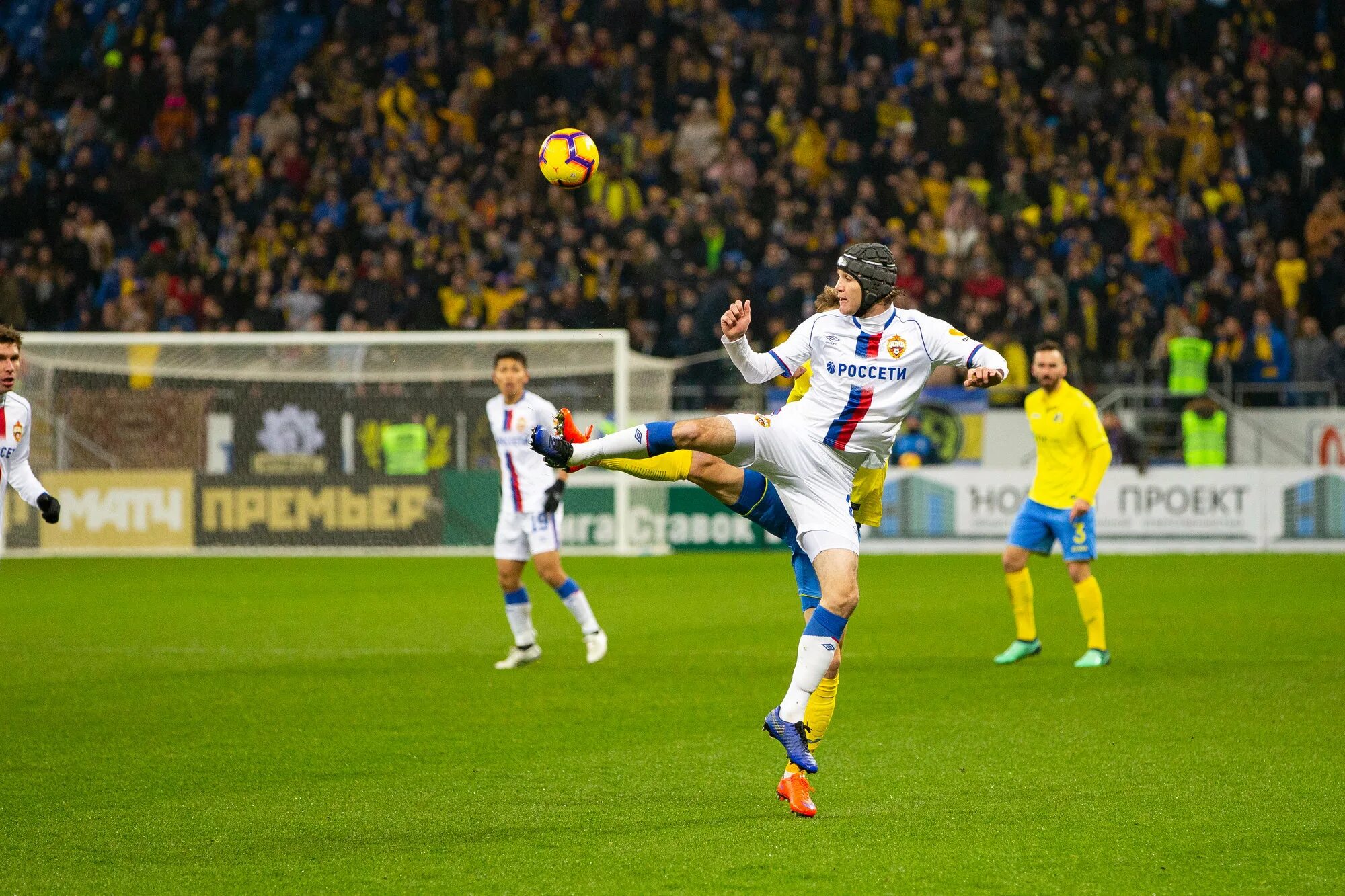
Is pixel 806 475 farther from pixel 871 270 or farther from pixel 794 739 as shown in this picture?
pixel 794 739

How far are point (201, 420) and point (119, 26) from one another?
37.7 feet

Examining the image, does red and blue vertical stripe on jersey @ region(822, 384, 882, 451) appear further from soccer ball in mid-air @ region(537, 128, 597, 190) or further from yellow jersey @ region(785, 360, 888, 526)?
soccer ball in mid-air @ region(537, 128, 597, 190)

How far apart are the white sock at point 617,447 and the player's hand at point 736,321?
0.56 meters

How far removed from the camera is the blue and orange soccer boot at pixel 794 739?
6305 millimetres

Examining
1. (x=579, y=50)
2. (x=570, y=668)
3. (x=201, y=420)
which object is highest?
(x=579, y=50)

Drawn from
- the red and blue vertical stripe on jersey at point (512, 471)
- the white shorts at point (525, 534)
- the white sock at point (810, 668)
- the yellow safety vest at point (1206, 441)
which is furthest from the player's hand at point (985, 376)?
the yellow safety vest at point (1206, 441)

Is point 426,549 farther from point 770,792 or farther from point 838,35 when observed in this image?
point 770,792

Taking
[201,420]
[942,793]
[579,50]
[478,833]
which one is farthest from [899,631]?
[579,50]

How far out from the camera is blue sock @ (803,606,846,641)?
646cm

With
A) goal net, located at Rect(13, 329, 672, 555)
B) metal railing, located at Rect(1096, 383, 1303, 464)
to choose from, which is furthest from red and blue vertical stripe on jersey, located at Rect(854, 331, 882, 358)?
metal railing, located at Rect(1096, 383, 1303, 464)

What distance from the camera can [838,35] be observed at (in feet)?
89.6

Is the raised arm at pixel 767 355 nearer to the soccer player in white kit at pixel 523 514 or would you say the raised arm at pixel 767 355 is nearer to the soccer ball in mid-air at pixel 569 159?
the soccer ball in mid-air at pixel 569 159

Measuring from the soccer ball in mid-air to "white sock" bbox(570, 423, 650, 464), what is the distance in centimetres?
→ 283

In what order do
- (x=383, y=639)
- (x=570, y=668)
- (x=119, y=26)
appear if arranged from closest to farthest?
(x=570, y=668)
(x=383, y=639)
(x=119, y=26)
